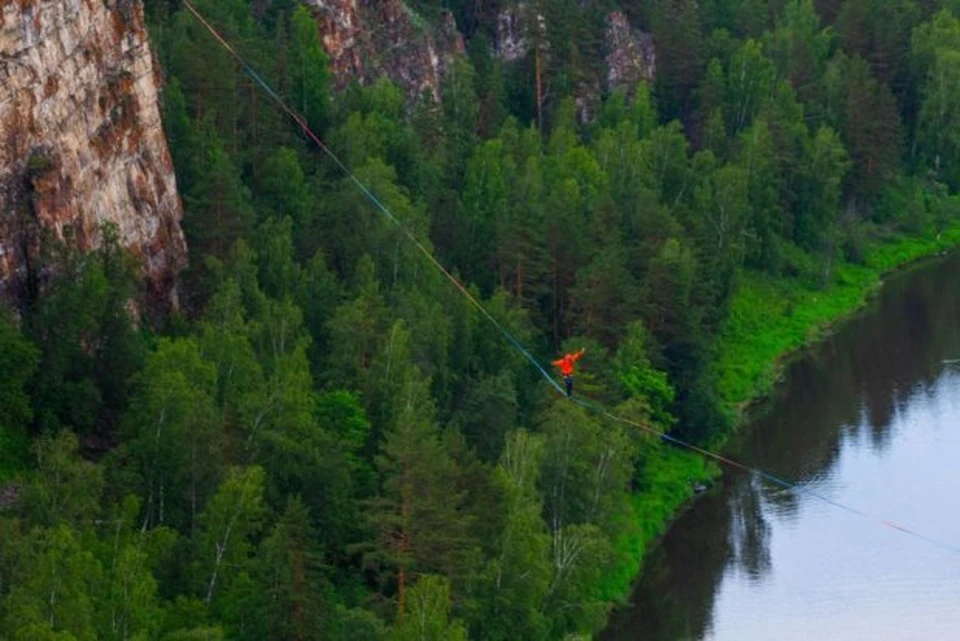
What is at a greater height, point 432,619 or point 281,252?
point 281,252

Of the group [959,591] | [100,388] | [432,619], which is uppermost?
[100,388]

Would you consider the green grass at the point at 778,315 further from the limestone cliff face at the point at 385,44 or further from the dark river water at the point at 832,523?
the limestone cliff face at the point at 385,44

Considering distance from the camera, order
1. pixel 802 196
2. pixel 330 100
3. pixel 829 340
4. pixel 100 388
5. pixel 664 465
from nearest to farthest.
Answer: pixel 100 388 < pixel 664 465 < pixel 330 100 < pixel 829 340 < pixel 802 196

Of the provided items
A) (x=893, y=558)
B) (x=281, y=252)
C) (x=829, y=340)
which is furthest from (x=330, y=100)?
(x=893, y=558)

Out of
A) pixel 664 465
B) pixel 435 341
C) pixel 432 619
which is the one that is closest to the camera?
pixel 432 619

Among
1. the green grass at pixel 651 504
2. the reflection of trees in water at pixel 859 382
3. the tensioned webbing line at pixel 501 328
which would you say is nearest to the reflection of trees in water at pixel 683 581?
the green grass at pixel 651 504

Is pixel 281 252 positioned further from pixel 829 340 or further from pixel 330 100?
pixel 829 340

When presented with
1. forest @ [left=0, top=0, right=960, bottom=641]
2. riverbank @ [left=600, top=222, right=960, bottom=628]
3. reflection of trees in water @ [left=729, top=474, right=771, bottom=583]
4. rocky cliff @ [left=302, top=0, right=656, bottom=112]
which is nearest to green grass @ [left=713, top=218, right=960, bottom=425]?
riverbank @ [left=600, top=222, right=960, bottom=628]
